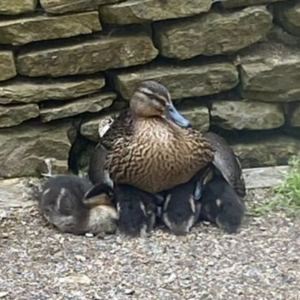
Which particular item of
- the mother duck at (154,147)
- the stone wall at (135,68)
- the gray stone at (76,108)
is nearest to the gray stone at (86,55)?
the stone wall at (135,68)

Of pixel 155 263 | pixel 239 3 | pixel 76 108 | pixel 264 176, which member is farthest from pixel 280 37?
pixel 155 263

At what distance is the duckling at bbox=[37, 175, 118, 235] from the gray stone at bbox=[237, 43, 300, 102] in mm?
1015

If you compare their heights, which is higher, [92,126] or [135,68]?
[135,68]

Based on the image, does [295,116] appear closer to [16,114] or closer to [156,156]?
[156,156]

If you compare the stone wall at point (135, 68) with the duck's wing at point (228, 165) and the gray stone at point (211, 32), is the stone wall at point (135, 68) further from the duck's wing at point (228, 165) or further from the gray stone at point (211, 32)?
the duck's wing at point (228, 165)

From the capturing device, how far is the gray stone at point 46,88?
4.59 metres

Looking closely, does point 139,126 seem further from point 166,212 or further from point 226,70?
point 226,70

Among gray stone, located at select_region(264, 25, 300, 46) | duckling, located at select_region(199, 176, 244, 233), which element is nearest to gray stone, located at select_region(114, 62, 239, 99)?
gray stone, located at select_region(264, 25, 300, 46)

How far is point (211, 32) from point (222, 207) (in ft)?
3.05

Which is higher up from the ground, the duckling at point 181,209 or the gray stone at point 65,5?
the gray stone at point 65,5

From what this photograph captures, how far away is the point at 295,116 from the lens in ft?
16.4

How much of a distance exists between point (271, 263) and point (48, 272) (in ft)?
2.84

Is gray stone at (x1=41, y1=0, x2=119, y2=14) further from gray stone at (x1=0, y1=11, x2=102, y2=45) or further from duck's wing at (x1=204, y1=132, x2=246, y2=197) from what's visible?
duck's wing at (x1=204, y1=132, x2=246, y2=197)

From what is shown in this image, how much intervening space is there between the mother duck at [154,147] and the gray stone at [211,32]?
1.45ft
